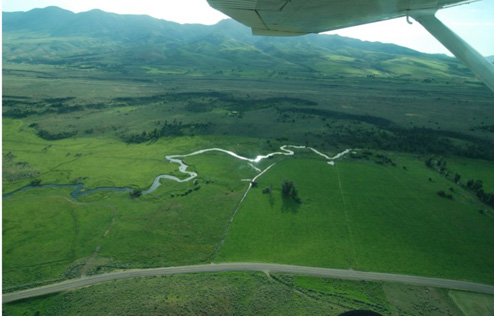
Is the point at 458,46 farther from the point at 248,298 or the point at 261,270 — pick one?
the point at 261,270

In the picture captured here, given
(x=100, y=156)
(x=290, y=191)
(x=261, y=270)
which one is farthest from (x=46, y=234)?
(x=290, y=191)

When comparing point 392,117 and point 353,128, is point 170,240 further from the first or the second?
point 392,117

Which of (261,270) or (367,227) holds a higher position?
(367,227)

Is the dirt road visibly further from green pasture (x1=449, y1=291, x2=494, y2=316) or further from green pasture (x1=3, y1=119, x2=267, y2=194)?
green pasture (x1=3, y1=119, x2=267, y2=194)

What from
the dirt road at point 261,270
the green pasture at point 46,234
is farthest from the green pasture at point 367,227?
the green pasture at point 46,234

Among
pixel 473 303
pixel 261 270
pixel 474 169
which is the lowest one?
pixel 261 270

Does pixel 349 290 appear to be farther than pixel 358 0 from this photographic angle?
Yes

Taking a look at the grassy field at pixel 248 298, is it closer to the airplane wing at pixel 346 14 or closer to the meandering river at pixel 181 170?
the meandering river at pixel 181 170

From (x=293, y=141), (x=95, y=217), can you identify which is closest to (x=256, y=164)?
(x=293, y=141)
